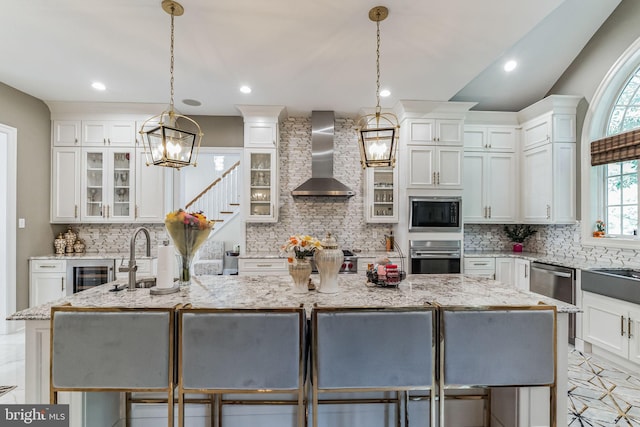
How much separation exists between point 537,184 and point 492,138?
87 cm

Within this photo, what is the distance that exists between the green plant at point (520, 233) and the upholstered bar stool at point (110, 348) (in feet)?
15.9

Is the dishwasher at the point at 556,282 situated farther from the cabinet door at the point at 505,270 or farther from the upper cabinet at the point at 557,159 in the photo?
the upper cabinet at the point at 557,159

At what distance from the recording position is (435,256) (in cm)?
402

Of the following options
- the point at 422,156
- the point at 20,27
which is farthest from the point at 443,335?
the point at 20,27

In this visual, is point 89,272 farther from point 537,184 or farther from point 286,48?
point 537,184

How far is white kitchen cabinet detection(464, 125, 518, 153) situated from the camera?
4.38 m

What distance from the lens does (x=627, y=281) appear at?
8.70 ft

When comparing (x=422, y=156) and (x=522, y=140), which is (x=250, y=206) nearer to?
(x=422, y=156)

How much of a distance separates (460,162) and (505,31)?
1818mm

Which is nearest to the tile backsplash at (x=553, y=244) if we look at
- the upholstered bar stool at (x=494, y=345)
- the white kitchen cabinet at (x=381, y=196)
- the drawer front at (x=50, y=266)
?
the white kitchen cabinet at (x=381, y=196)

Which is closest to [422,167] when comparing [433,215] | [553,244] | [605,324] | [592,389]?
[433,215]

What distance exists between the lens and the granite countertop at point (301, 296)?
5.32ft

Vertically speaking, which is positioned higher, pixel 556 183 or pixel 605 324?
pixel 556 183

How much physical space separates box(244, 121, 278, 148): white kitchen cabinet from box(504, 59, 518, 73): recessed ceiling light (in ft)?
10.4
